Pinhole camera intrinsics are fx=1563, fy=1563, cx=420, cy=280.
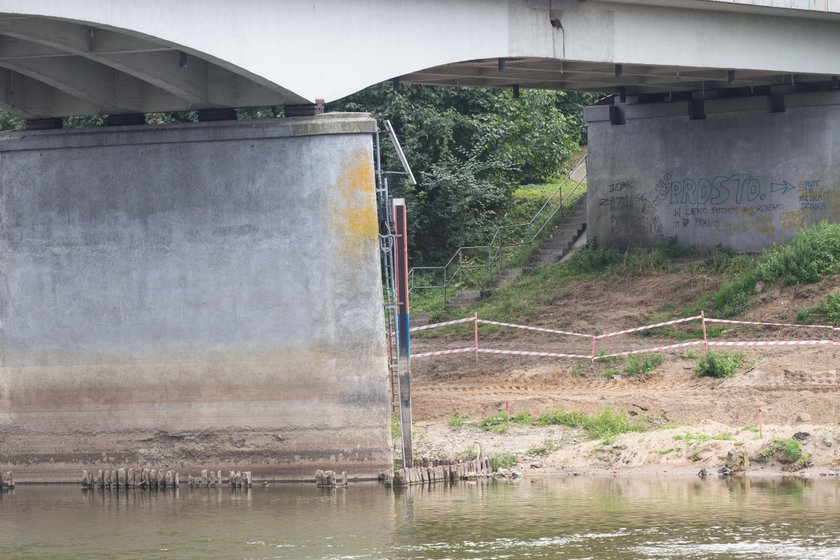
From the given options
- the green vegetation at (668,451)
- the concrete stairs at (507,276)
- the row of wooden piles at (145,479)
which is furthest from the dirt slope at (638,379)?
the row of wooden piles at (145,479)

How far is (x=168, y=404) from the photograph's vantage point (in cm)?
2456

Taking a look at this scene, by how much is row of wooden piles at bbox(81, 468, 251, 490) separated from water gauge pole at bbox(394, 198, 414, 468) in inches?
111

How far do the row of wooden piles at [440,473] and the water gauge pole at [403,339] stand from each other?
445 millimetres

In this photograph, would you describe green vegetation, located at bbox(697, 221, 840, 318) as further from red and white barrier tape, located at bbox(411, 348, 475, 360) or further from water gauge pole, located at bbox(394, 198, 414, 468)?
water gauge pole, located at bbox(394, 198, 414, 468)

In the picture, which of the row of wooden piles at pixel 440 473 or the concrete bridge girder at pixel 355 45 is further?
the row of wooden piles at pixel 440 473

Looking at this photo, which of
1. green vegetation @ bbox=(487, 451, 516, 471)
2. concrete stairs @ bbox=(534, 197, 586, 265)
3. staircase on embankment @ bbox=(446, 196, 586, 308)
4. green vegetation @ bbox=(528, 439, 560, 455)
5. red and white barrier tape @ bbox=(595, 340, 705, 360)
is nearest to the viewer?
green vegetation @ bbox=(487, 451, 516, 471)

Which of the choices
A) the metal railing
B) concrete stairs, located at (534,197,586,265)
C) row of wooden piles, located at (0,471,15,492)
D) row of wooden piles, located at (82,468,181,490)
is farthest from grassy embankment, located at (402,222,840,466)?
row of wooden piles, located at (0,471,15,492)

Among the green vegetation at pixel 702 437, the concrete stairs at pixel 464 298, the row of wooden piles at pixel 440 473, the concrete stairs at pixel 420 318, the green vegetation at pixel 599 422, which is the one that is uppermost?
the concrete stairs at pixel 464 298

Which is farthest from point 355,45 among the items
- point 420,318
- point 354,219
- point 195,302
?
point 420,318

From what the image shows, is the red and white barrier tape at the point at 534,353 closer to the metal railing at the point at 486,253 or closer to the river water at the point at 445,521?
the river water at the point at 445,521

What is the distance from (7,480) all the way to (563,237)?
2093cm

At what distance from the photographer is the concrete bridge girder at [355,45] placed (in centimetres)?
2233

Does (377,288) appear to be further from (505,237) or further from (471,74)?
(505,237)

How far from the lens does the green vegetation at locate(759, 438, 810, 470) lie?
79.5ft
